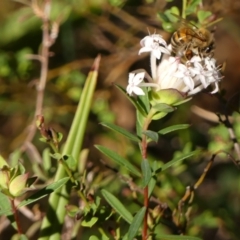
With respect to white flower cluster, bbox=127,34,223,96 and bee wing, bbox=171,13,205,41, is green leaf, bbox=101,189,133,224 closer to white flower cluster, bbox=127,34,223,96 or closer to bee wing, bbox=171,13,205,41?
white flower cluster, bbox=127,34,223,96

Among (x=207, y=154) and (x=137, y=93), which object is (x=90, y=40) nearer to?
(x=207, y=154)

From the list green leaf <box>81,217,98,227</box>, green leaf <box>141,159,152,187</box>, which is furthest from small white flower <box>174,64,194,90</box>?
green leaf <box>81,217,98,227</box>

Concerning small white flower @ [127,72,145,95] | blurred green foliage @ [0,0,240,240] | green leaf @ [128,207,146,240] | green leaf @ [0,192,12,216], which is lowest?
blurred green foliage @ [0,0,240,240]

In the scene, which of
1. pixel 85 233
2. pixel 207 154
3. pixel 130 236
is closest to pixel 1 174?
pixel 130 236

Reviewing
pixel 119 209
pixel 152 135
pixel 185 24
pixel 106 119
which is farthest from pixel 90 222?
pixel 106 119

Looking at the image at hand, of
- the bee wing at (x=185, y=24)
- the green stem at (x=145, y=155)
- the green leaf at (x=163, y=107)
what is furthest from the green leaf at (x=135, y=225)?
the bee wing at (x=185, y=24)

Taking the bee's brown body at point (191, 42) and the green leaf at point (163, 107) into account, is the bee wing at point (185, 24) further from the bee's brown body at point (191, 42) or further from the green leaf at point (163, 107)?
the green leaf at point (163, 107)

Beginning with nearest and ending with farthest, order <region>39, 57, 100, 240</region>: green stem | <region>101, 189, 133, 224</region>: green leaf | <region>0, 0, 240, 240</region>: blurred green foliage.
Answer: <region>101, 189, 133, 224</region>: green leaf → <region>39, 57, 100, 240</region>: green stem → <region>0, 0, 240, 240</region>: blurred green foliage

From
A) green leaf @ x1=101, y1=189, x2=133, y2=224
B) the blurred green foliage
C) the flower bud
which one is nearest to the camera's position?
the flower bud
